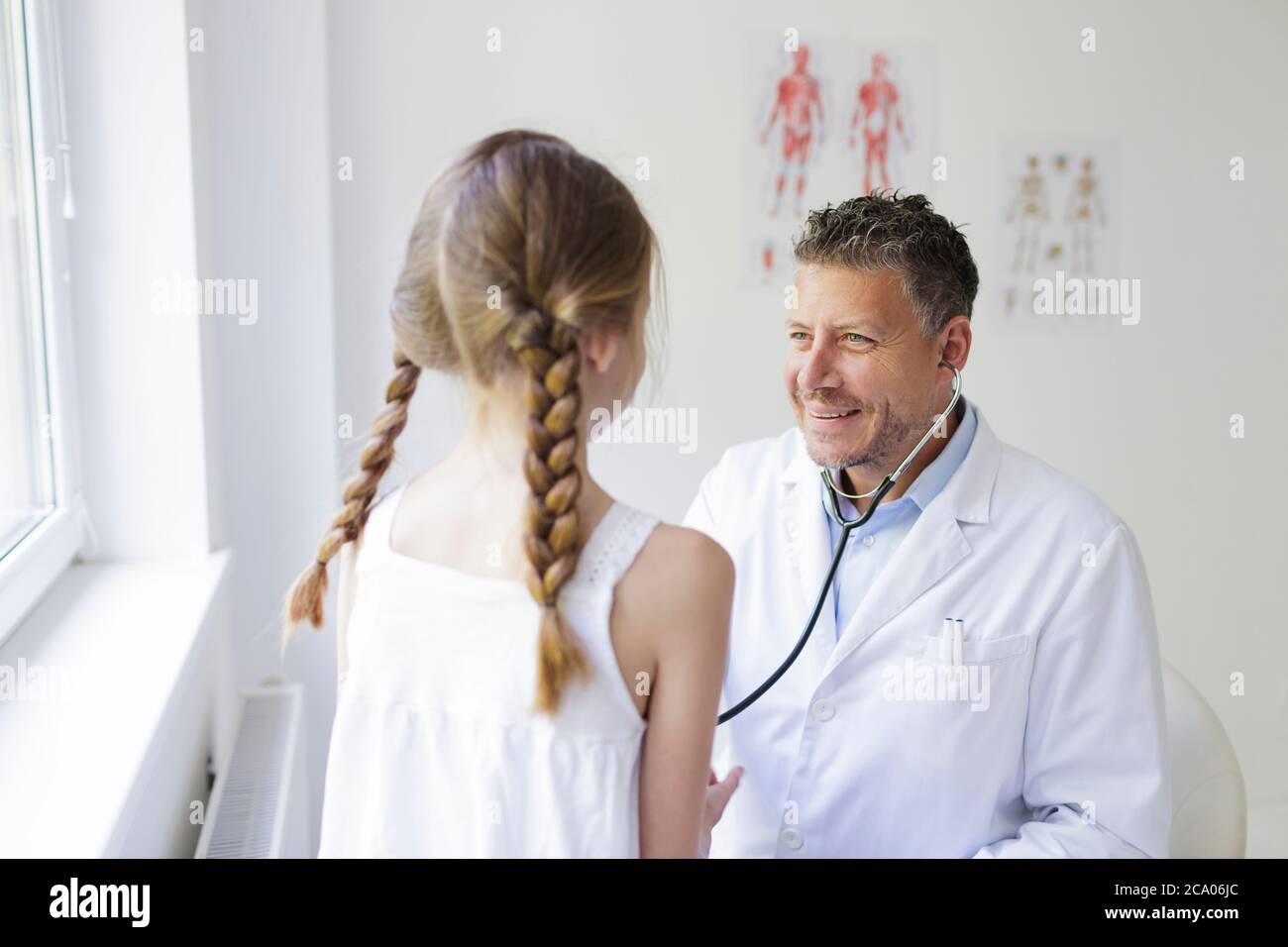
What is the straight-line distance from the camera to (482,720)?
782mm

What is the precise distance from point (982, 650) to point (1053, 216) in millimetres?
1857

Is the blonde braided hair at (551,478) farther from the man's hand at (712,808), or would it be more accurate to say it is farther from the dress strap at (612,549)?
the man's hand at (712,808)

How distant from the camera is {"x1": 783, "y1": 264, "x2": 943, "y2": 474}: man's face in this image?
4.58ft

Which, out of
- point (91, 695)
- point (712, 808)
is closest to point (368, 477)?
point (712, 808)

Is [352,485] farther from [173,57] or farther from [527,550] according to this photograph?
[173,57]

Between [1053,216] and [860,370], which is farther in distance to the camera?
[1053,216]

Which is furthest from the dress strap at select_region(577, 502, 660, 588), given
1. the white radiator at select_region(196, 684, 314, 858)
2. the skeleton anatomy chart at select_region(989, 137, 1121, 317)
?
the skeleton anatomy chart at select_region(989, 137, 1121, 317)

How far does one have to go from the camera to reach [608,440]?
102 inches

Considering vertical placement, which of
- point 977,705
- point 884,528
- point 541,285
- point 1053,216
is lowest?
point 977,705

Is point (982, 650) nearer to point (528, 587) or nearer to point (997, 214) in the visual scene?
point (528, 587)

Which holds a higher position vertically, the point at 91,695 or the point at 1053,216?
the point at 1053,216

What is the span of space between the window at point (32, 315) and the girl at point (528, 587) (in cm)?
95

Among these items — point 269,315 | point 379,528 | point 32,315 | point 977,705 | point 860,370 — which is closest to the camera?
point 379,528

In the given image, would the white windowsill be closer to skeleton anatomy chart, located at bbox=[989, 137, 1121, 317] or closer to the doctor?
the doctor
